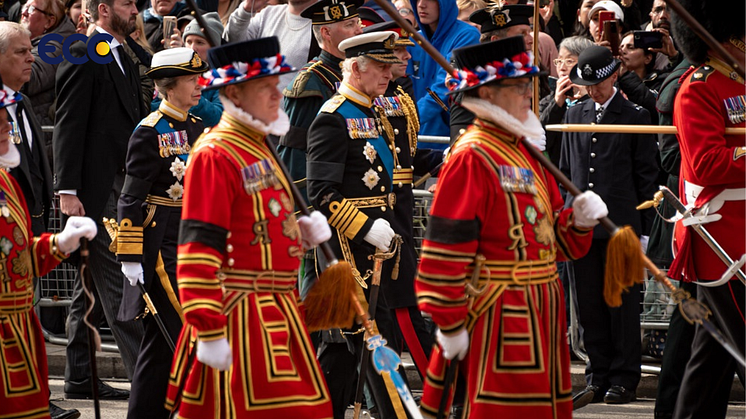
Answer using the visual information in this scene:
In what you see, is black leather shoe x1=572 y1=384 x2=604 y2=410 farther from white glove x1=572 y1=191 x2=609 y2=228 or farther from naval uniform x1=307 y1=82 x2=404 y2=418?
white glove x1=572 y1=191 x2=609 y2=228

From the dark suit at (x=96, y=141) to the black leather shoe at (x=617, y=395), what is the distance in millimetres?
3228

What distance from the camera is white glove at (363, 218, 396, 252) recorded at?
6.52 m

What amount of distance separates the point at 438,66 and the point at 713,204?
3595 millimetres

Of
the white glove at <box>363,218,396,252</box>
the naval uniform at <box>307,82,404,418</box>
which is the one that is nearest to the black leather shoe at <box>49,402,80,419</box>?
the naval uniform at <box>307,82,404,418</box>

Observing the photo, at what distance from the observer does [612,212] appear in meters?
8.15

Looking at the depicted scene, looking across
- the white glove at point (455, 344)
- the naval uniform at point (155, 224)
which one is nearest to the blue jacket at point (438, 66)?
the naval uniform at point (155, 224)

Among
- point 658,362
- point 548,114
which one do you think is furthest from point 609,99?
point 658,362

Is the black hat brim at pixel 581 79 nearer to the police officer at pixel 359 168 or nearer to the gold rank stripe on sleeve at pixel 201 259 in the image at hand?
the police officer at pixel 359 168

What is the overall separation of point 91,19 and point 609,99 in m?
3.50

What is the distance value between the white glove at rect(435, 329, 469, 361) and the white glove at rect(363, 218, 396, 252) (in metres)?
1.55

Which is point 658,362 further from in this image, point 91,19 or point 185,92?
point 91,19

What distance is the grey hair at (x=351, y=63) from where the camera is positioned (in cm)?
672

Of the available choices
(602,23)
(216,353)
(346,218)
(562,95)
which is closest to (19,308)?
(216,353)

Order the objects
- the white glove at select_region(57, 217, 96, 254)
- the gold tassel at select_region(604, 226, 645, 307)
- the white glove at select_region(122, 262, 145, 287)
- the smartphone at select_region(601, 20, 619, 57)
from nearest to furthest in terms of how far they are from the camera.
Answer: the gold tassel at select_region(604, 226, 645, 307) < the white glove at select_region(57, 217, 96, 254) < the white glove at select_region(122, 262, 145, 287) < the smartphone at select_region(601, 20, 619, 57)
